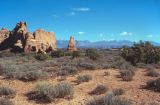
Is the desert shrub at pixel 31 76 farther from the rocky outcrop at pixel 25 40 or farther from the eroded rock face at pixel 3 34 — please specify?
the eroded rock face at pixel 3 34

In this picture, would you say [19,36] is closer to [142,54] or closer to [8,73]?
[142,54]

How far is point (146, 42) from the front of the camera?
30719mm

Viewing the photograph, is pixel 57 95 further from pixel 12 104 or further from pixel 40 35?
pixel 40 35

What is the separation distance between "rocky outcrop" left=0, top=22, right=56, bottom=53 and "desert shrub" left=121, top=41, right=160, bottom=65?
Result: 2829 cm

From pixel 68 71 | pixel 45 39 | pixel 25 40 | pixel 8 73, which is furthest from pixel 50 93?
pixel 45 39

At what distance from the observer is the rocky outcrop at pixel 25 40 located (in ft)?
187

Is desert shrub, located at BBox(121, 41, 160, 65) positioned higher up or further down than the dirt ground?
higher up

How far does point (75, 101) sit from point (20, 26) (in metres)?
51.7

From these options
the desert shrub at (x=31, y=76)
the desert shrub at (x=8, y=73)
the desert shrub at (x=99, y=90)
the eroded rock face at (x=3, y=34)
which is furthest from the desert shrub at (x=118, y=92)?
the eroded rock face at (x=3, y=34)

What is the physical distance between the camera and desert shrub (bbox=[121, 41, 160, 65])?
2798 cm

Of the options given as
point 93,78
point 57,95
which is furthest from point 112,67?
point 57,95

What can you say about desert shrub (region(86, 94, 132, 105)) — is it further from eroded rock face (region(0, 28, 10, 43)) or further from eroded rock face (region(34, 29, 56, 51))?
eroded rock face (region(0, 28, 10, 43))

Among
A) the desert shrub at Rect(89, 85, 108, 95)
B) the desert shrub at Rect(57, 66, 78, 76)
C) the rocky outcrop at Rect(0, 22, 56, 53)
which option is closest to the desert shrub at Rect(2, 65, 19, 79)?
the desert shrub at Rect(57, 66, 78, 76)

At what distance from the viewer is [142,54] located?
91.9 ft
